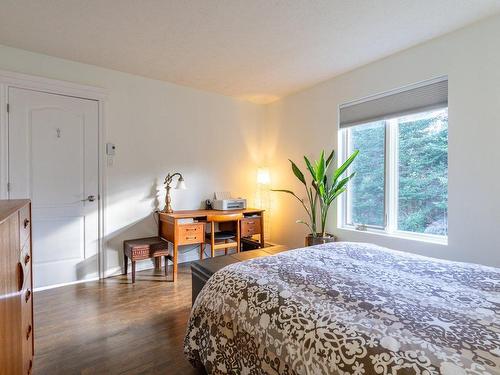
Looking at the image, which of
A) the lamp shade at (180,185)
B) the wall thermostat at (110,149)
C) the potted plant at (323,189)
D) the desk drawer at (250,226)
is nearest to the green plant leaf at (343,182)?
the potted plant at (323,189)

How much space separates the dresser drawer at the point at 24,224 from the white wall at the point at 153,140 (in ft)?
A: 5.32

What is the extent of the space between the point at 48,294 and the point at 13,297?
1.87m

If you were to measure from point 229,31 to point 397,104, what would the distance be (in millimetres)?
1754

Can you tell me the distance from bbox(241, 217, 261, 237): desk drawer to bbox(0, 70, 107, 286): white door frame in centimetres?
162

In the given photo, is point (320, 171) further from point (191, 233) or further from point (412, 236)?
point (191, 233)

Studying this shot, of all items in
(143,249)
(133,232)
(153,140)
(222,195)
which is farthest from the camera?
(222,195)

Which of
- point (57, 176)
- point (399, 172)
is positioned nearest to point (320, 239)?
point (399, 172)

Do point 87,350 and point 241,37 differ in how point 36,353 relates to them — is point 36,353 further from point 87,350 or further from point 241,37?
point 241,37

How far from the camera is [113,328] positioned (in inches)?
77.4

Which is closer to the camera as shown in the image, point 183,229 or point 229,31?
point 229,31

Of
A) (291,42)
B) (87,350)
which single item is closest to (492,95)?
(291,42)

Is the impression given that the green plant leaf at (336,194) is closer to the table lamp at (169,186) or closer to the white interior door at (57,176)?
the table lamp at (169,186)

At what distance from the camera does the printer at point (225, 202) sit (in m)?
3.56

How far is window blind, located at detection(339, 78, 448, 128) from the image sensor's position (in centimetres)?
243
